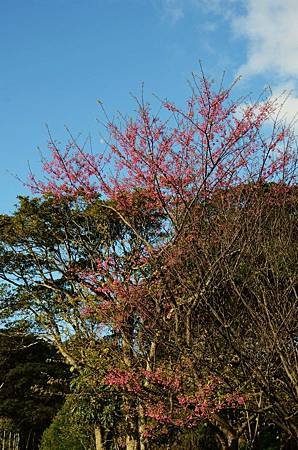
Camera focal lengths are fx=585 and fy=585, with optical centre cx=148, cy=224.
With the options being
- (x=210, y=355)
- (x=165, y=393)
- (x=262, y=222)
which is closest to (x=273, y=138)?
(x=262, y=222)

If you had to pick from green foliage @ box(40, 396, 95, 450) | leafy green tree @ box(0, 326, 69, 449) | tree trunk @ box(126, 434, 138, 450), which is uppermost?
leafy green tree @ box(0, 326, 69, 449)

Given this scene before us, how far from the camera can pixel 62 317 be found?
9.98 meters

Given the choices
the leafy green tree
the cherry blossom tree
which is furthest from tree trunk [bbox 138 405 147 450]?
the leafy green tree

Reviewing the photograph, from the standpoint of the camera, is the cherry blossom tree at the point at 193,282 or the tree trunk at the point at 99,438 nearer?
the cherry blossom tree at the point at 193,282

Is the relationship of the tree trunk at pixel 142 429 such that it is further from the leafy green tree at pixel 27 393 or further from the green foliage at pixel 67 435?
the leafy green tree at pixel 27 393

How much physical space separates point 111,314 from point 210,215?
6.43 ft

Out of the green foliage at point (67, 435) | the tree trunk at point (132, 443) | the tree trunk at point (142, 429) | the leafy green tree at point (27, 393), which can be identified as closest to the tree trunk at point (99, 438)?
the green foliage at point (67, 435)

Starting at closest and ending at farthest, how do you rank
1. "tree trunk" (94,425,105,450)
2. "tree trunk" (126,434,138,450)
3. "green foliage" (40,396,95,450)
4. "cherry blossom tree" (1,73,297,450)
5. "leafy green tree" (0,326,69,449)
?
"cherry blossom tree" (1,73,297,450) → "tree trunk" (126,434,138,450) → "tree trunk" (94,425,105,450) → "green foliage" (40,396,95,450) → "leafy green tree" (0,326,69,449)

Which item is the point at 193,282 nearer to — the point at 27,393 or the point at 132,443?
the point at 132,443

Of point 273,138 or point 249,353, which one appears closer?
point 249,353

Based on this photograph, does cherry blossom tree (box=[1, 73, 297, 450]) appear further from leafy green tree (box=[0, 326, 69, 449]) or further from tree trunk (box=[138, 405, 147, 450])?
leafy green tree (box=[0, 326, 69, 449])

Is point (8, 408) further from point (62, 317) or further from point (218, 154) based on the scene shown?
point (218, 154)

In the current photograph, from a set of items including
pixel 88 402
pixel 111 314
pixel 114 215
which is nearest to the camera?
pixel 111 314

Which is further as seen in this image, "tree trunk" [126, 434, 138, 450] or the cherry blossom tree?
"tree trunk" [126, 434, 138, 450]
